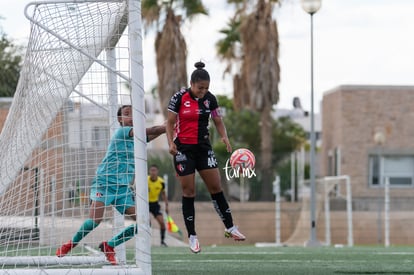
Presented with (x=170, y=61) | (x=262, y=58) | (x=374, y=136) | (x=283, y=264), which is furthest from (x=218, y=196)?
(x=374, y=136)

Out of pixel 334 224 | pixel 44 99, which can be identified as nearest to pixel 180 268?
pixel 44 99

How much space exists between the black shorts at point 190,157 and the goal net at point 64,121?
84 cm

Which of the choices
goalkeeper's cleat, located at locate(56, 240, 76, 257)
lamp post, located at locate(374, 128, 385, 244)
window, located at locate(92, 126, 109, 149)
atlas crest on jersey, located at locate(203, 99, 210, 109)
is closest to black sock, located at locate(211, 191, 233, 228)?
atlas crest on jersey, located at locate(203, 99, 210, 109)

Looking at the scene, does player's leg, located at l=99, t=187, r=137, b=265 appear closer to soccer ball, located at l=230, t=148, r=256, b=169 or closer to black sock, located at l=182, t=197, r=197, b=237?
black sock, located at l=182, t=197, r=197, b=237

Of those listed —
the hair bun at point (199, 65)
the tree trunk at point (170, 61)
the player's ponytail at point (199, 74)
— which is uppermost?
the tree trunk at point (170, 61)

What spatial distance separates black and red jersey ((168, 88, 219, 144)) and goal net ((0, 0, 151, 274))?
0.54m

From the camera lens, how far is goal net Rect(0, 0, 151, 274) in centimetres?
992

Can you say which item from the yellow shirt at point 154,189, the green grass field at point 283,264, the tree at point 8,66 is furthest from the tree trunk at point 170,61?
the green grass field at point 283,264

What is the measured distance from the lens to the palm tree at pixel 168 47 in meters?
39.7

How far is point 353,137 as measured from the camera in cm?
4228

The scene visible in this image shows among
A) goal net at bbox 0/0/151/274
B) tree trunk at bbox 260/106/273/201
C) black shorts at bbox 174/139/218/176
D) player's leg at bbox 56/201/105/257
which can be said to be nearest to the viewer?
goal net at bbox 0/0/151/274

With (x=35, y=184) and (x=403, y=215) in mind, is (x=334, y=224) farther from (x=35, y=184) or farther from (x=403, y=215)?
(x=35, y=184)

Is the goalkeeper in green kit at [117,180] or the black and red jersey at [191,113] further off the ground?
the black and red jersey at [191,113]

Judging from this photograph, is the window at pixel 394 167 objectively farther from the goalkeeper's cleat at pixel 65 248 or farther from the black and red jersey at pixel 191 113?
the black and red jersey at pixel 191 113
